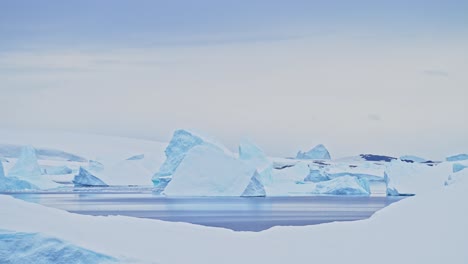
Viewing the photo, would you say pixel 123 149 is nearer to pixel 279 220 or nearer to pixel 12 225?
pixel 279 220

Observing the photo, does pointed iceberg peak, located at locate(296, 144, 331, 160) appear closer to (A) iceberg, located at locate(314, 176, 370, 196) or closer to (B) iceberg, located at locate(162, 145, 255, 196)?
(A) iceberg, located at locate(314, 176, 370, 196)

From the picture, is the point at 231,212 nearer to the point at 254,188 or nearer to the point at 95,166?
the point at 254,188

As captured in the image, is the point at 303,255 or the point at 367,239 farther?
the point at 367,239

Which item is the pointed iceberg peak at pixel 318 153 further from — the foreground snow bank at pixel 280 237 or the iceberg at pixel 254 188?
the foreground snow bank at pixel 280 237

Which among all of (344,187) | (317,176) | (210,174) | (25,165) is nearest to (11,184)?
(25,165)

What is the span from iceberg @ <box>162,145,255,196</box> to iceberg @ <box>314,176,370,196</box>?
945 cm

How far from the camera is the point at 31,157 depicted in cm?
3753

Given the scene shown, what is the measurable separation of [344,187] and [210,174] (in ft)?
33.1

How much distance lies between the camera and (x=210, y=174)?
30016mm

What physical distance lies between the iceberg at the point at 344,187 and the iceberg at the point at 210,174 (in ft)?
31.0

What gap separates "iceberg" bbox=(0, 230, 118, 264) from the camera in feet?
21.2

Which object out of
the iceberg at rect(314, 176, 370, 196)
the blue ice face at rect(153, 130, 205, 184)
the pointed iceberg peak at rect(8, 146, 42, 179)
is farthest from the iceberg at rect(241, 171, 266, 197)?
the pointed iceberg peak at rect(8, 146, 42, 179)

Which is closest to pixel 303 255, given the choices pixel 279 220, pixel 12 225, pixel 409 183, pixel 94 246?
pixel 94 246

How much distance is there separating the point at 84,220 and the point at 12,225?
1.08 metres
